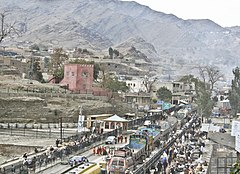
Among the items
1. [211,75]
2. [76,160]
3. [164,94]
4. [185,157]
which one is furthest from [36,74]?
[76,160]

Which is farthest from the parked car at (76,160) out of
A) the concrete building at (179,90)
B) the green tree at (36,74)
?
→ the concrete building at (179,90)

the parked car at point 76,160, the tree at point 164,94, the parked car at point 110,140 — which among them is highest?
the tree at point 164,94

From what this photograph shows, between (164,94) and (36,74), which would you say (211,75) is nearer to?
(164,94)

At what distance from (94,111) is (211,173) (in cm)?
2474

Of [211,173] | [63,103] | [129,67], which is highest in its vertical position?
[129,67]

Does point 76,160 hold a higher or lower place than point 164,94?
lower

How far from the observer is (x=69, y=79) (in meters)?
57.2

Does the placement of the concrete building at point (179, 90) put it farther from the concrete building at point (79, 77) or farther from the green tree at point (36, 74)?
the concrete building at point (79, 77)

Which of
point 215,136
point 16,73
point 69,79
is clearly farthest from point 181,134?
point 16,73

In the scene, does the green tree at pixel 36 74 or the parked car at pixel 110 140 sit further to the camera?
the green tree at pixel 36 74

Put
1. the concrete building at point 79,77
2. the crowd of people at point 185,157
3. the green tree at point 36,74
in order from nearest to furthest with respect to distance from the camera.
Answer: the crowd of people at point 185,157
the concrete building at point 79,77
the green tree at point 36,74

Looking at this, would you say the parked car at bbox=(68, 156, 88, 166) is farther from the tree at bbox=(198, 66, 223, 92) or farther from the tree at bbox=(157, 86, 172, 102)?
the tree at bbox=(157, 86, 172, 102)

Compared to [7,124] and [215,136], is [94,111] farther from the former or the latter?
[215,136]

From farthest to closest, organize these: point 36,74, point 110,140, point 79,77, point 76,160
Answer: point 36,74
point 79,77
point 110,140
point 76,160
